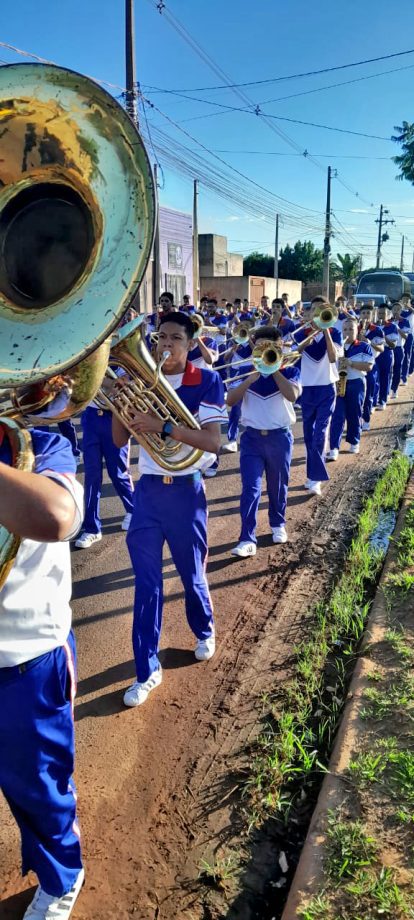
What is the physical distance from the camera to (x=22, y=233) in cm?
181

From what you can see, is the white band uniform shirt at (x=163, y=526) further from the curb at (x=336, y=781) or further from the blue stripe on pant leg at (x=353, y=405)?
the blue stripe on pant leg at (x=353, y=405)

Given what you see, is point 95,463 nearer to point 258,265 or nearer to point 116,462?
point 116,462

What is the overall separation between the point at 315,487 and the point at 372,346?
4.35 meters

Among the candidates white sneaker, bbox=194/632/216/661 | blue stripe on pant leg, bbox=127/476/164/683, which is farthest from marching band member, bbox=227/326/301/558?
blue stripe on pant leg, bbox=127/476/164/683

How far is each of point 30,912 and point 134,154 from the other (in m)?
2.51

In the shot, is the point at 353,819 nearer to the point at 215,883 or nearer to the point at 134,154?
the point at 215,883

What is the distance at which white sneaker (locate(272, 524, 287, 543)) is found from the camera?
5.43 m

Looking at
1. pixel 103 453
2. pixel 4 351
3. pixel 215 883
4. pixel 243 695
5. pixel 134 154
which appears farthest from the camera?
pixel 103 453

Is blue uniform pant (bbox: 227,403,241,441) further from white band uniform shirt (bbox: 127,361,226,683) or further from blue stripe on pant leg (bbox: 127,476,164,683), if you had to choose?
blue stripe on pant leg (bbox: 127,476,164,683)

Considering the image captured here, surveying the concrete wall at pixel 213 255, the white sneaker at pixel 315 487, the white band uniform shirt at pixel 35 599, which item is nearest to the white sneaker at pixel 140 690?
the white band uniform shirt at pixel 35 599

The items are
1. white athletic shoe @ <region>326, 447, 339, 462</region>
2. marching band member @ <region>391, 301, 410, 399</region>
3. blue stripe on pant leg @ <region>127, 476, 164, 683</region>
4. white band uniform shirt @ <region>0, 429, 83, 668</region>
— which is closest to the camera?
Result: white band uniform shirt @ <region>0, 429, 83, 668</region>

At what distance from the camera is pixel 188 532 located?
3236 mm

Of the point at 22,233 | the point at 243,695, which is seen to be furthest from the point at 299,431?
the point at 22,233

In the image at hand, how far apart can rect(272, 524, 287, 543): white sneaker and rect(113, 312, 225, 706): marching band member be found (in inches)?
84.1
